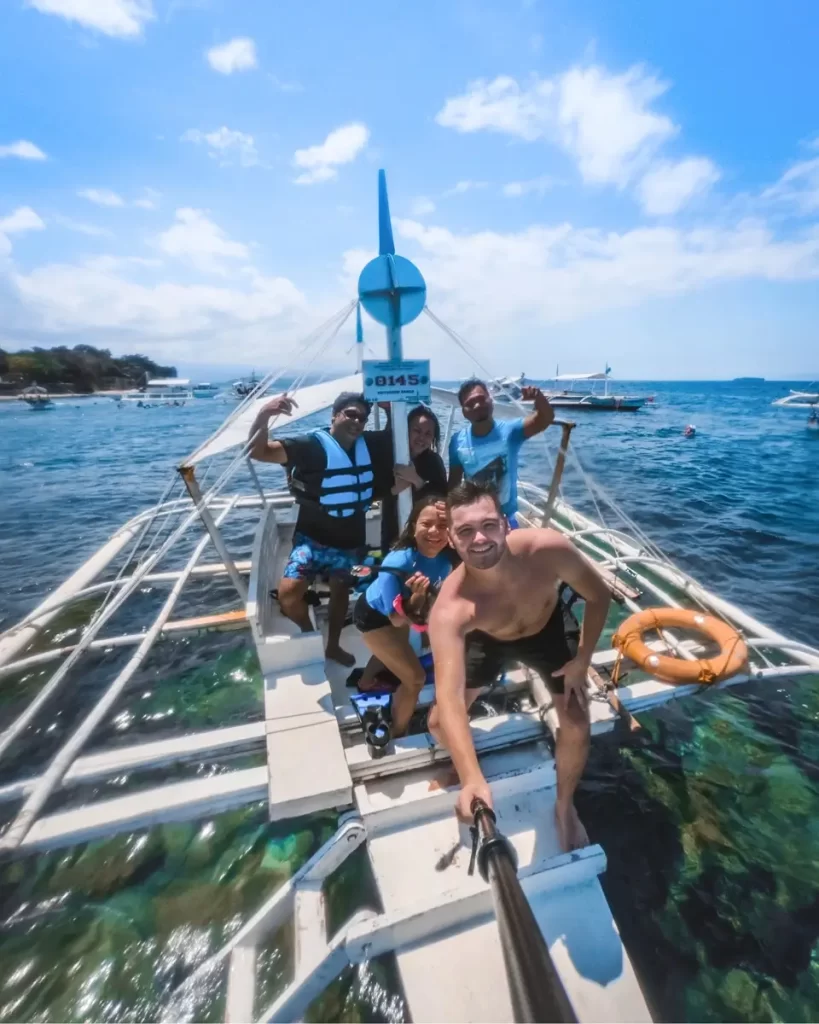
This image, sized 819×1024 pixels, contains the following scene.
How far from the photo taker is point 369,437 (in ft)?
15.5

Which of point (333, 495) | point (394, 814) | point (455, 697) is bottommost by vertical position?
point (394, 814)

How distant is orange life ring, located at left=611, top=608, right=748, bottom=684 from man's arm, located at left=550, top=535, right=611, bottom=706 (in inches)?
51.5

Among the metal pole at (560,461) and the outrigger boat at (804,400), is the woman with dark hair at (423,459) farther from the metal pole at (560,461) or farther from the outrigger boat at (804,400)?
the outrigger boat at (804,400)

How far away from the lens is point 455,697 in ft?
8.30

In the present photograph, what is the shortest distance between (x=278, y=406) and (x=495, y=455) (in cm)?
209

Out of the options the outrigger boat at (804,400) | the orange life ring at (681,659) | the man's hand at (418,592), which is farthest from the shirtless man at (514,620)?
the outrigger boat at (804,400)

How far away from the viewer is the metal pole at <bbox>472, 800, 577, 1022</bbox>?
1.06 m

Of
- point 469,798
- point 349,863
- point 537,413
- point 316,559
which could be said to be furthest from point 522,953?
point 537,413

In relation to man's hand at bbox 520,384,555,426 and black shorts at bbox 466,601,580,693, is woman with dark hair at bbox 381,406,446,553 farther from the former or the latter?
black shorts at bbox 466,601,580,693

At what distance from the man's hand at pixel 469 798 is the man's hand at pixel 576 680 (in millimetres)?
997

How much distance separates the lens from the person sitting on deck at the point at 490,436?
173 inches

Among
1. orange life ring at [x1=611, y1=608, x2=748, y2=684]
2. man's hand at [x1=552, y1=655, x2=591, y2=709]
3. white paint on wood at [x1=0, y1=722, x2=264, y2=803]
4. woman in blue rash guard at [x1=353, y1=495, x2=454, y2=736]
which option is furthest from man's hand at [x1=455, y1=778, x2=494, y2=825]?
orange life ring at [x1=611, y1=608, x2=748, y2=684]

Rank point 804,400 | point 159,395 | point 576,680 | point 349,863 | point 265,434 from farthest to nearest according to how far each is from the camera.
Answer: point 159,395
point 804,400
point 265,434
point 349,863
point 576,680

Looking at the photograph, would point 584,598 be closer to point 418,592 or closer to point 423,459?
point 418,592
